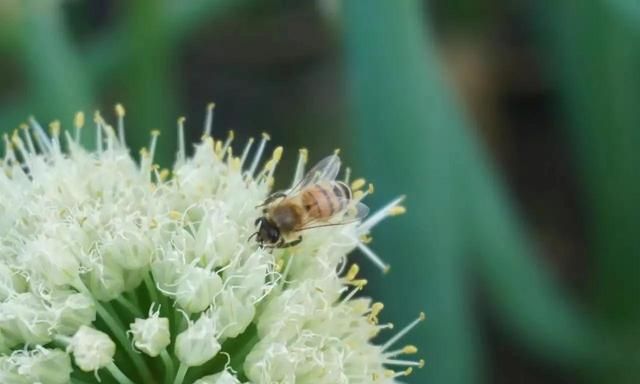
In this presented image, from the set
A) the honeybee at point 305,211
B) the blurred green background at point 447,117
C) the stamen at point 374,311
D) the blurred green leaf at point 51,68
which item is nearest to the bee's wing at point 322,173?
the honeybee at point 305,211

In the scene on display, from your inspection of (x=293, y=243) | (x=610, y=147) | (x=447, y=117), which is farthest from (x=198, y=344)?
(x=610, y=147)

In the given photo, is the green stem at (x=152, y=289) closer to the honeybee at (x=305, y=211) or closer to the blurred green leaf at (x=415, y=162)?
the honeybee at (x=305, y=211)

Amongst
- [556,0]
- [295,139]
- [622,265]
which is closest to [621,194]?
[622,265]

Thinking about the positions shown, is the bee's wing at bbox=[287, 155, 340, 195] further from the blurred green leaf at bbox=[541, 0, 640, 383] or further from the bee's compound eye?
the blurred green leaf at bbox=[541, 0, 640, 383]

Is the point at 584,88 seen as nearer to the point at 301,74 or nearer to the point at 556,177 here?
the point at 556,177

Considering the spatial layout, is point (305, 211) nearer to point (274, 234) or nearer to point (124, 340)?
point (274, 234)

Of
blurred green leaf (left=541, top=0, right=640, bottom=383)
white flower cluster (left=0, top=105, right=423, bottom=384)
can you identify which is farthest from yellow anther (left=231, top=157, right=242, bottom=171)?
blurred green leaf (left=541, top=0, right=640, bottom=383)

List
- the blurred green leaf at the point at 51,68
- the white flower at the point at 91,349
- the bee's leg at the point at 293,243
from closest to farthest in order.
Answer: the white flower at the point at 91,349, the bee's leg at the point at 293,243, the blurred green leaf at the point at 51,68
